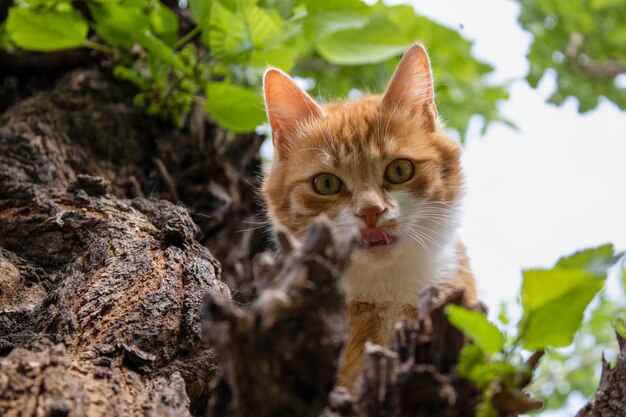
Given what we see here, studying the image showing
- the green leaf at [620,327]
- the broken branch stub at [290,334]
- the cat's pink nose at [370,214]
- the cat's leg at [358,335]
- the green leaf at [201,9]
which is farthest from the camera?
the green leaf at [201,9]

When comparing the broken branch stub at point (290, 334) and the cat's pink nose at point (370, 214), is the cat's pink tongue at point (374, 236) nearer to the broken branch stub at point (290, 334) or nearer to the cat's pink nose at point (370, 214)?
the cat's pink nose at point (370, 214)

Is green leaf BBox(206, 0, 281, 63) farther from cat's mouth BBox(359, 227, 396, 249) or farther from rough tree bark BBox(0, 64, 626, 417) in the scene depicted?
cat's mouth BBox(359, 227, 396, 249)

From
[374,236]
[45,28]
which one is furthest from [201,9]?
[374,236]

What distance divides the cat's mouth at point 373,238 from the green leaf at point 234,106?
614 millimetres

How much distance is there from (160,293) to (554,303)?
808 mm

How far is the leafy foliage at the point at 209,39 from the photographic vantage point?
201 centimetres

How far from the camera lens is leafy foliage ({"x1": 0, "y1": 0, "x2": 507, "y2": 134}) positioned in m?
2.01

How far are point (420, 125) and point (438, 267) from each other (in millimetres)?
456

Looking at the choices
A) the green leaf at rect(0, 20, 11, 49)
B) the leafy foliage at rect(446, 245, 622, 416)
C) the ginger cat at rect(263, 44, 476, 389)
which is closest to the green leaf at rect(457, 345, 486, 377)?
the leafy foliage at rect(446, 245, 622, 416)

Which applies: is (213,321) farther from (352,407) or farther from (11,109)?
(11,109)

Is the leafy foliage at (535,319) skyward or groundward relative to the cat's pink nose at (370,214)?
skyward

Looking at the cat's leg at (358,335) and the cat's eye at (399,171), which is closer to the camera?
the cat's leg at (358,335)

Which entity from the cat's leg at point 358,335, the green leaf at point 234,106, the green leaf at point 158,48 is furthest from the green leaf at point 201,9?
the cat's leg at point 358,335

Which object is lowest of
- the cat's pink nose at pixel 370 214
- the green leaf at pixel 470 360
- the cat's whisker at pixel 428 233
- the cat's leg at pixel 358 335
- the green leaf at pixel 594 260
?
the cat's leg at pixel 358 335
